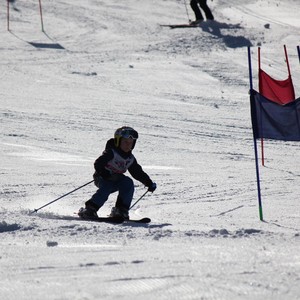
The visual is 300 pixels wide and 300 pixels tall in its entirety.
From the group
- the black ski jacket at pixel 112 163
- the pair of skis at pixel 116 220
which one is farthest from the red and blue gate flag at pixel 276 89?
the pair of skis at pixel 116 220

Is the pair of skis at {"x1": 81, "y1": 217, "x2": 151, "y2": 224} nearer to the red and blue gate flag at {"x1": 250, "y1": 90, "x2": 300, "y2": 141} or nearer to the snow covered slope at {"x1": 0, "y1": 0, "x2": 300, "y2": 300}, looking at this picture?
the snow covered slope at {"x1": 0, "y1": 0, "x2": 300, "y2": 300}

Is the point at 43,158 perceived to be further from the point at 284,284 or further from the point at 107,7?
the point at 107,7

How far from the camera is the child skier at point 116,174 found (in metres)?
7.57

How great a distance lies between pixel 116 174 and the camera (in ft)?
25.3

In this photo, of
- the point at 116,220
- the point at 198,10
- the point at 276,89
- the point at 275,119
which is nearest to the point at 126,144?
the point at 116,220

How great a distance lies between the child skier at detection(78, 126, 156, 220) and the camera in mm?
7570

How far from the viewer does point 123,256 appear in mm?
5340

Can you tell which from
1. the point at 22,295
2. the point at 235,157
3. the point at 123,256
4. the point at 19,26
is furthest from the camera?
the point at 19,26

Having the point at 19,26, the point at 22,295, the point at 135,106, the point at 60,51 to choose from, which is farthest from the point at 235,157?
the point at 19,26

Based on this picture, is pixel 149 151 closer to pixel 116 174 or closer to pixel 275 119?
pixel 275 119

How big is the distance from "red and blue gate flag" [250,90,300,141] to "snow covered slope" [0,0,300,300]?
79 centimetres

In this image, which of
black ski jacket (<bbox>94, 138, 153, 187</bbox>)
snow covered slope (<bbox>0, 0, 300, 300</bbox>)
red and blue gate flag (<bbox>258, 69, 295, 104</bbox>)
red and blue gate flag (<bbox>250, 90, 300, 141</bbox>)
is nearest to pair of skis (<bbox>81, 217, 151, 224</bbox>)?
snow covered slope (<bbox>0, 0, 300, 300</bbox>)

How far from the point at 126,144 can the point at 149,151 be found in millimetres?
4514

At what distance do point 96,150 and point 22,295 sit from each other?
7654mm
